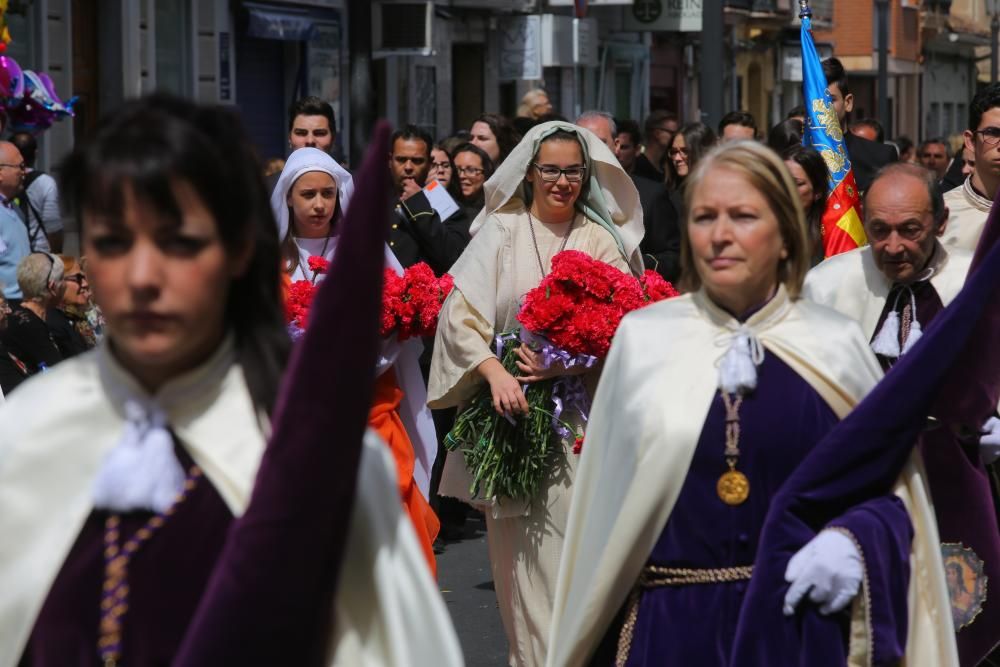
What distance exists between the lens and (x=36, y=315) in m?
9.86

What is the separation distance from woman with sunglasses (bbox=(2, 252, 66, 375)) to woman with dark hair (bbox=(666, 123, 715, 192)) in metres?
3.95

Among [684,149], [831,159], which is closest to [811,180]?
[831,159]

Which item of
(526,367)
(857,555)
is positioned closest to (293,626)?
(857,555)

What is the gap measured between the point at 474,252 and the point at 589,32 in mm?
26992

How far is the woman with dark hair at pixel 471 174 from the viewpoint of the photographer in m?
12.0

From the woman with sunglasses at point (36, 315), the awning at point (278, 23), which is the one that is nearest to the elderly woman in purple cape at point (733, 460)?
the woman with sunglasses at point (36, 315)

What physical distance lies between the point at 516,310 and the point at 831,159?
238cm

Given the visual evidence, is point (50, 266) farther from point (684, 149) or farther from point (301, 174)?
point (684, 149)

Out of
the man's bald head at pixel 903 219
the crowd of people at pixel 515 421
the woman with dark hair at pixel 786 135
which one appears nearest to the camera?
the crowd of people at pixel 515 421

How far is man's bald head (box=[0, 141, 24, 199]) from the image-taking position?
39.5ft

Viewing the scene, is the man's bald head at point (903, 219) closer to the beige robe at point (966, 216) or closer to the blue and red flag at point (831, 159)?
the beige robe at point (966, 216)

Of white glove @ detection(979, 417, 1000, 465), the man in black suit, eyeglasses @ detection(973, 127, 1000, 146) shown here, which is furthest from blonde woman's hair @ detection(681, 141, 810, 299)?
the man in black suit

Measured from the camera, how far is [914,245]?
5.88m

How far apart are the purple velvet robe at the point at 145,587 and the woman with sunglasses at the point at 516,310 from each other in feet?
13.8
